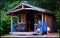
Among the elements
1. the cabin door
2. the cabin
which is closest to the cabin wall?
the cabin

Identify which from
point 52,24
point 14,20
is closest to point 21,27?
point 14,20

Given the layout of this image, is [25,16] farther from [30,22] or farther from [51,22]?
[51,22]

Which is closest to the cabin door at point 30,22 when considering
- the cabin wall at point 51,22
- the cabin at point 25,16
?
the cabin at point 25,16

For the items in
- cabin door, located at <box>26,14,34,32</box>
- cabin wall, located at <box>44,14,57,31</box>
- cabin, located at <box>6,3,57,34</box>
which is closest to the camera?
cabin, located at <box>6,3,57,34</box>

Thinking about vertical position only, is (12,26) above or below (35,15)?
below

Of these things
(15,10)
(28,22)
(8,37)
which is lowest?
(8,37)

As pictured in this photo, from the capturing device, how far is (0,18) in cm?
1080

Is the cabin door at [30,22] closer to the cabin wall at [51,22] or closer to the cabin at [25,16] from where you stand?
the cabin at [25,16]

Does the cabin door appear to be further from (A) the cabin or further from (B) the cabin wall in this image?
(B) the cabin wall

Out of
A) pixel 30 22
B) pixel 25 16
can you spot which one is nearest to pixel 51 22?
pixel 30 22

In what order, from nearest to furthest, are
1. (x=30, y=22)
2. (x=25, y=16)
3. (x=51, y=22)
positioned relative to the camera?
(x=25, y=16)
(x=30, y=22)
(x=51, y=22)

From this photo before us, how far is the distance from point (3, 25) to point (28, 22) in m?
1.82

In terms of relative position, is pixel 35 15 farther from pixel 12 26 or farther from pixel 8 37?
pixel 8 37

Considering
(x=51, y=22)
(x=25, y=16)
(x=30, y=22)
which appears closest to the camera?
(x=25, y=16)
